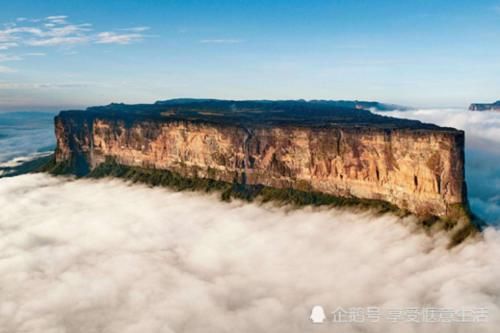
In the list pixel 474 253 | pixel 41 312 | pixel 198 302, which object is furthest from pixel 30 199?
pixel 474 253

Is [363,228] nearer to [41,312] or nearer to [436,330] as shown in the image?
[436,330]

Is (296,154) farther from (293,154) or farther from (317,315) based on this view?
(317,315)

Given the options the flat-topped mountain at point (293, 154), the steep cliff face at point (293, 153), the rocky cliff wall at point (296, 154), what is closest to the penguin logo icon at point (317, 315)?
the flat-topped mountain at point (293, 154)

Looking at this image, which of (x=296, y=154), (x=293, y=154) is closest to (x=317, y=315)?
(x=296, y=154)

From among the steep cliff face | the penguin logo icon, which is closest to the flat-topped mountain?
the steep cliff face

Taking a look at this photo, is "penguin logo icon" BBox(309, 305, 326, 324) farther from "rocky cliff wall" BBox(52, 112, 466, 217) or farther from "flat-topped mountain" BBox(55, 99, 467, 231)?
"rocky cliff wall" BBox(52, 112, 466, 217)

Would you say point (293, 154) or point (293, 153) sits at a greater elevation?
point (293, 153)

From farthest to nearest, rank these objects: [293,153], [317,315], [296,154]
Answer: [293,153] → [296,154] → [317,315]
